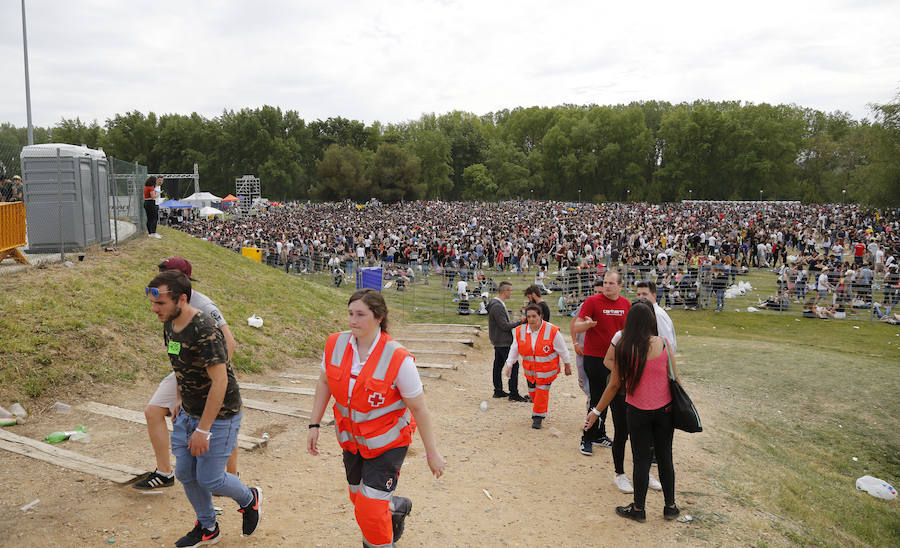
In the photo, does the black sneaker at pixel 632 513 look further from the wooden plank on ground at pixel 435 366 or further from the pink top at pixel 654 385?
the wooden plank on ground at pixel 435 366

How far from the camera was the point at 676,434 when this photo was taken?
689 centimetres

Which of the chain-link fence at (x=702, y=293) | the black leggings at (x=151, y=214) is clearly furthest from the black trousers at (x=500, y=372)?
the black leggings at (x=151, y=214)

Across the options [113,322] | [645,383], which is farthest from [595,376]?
[113,322]

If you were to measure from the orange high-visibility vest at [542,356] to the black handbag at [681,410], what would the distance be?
2428 millimetres

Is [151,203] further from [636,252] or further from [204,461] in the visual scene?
[636,252]

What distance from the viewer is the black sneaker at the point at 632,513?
181 inches

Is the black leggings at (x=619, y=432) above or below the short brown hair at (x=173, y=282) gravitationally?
below

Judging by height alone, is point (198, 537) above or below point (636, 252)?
below

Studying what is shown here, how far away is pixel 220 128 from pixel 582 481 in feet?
294

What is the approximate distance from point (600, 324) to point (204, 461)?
3.74 metres

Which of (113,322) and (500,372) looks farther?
(500,372)

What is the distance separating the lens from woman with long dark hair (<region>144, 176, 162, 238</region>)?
12.8 m

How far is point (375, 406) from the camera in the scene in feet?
10.3

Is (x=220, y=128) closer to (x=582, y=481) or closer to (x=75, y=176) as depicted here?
(x=75, y=176)
